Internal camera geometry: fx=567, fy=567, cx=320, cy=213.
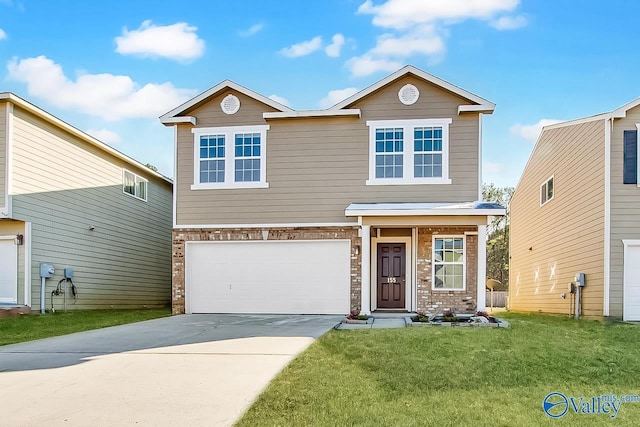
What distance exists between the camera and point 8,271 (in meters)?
14.9

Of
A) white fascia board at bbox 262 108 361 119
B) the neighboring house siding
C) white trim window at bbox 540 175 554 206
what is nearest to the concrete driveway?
white fascia board at bbox 262 108 361 119

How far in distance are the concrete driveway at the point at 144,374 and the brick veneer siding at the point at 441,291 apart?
13.1 feet

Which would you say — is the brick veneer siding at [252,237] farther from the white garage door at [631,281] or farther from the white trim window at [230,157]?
the white garage door at [631,281]

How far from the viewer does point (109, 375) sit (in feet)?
23.5

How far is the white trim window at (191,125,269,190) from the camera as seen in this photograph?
15180 mm

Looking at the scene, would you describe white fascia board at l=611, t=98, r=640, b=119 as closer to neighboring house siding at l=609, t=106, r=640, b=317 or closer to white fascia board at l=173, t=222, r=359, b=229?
neighboring house siding at l=609, t=106, r=640, b=317

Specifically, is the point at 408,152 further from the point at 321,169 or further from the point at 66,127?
the point at 66,127

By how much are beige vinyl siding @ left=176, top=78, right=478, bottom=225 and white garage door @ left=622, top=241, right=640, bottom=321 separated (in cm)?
382

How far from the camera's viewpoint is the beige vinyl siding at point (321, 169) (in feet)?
47.4

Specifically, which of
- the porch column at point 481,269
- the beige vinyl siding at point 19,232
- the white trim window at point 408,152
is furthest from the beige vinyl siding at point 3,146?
the porch column at point 481,269

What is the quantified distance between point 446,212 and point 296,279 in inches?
168

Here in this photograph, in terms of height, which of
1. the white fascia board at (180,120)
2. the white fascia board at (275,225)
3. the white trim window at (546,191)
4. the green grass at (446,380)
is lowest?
the green grass at (446,380)

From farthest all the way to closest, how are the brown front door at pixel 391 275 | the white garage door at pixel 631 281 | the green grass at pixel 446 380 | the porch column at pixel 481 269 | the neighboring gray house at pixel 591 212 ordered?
the brown front door at pixel 391 275
the porch column at pixel 481 269
the neighboring gray house at pixel 591 212
the white garage door at pixel 631 281
the green grass at pixel 446 380

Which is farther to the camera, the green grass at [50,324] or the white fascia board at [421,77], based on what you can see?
the white fascia board at [421,77]
